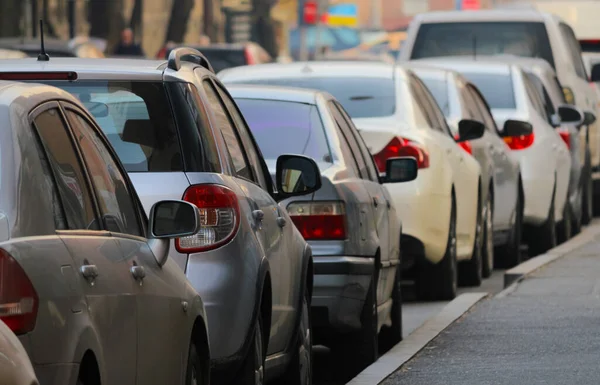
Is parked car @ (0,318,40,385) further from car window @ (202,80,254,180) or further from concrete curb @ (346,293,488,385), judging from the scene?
concrete curb @ (346,293,488,385)

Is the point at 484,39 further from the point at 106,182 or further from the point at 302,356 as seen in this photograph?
the point at 106,182

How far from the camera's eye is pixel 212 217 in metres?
6.79

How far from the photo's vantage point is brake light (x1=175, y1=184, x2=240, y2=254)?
6.72m

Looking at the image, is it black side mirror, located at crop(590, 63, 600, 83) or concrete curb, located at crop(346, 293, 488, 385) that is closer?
concrete curb, located at crop(346, 293, 488, 385)

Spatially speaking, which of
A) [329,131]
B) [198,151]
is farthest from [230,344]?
[329,131]

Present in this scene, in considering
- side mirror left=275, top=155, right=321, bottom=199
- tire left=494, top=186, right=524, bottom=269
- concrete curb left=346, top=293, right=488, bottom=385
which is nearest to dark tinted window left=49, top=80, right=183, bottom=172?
side mirror left=275, top=155, right=321, bottom=199

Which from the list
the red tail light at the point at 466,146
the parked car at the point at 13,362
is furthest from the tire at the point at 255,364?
the red tail light at the point at 466,146

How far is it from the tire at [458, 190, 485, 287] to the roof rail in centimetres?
662

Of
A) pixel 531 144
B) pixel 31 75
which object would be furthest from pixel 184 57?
pixel 531 144

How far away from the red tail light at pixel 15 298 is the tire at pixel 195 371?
1.66 metres

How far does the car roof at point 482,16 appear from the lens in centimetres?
2323

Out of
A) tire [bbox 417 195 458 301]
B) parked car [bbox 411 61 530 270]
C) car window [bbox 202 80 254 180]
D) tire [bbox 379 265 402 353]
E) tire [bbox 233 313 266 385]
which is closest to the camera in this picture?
tire [bbox 233 313 266 385]

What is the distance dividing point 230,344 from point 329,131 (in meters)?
3.28

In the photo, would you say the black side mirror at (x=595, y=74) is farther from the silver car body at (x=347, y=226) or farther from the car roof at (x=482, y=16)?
the silver car body at (x=347, y=226)
